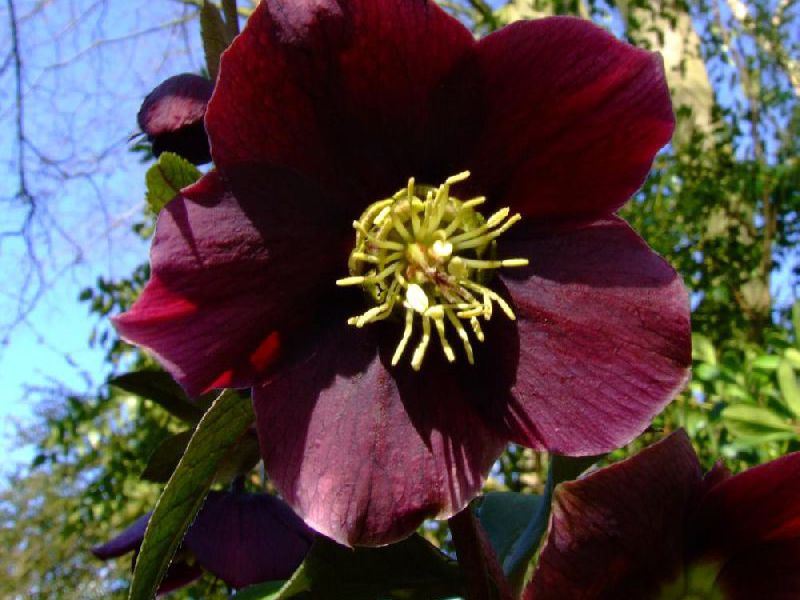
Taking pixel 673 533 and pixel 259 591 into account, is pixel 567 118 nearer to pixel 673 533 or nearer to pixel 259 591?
pixel 673 533

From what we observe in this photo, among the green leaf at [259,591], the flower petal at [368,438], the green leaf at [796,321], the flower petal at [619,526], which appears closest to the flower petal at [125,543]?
the green leaf at [259,591]

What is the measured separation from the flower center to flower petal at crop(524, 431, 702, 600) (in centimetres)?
11

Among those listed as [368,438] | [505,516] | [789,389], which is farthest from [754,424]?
[368,438]

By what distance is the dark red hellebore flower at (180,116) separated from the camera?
0.58 m

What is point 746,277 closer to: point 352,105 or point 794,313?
point 794,313

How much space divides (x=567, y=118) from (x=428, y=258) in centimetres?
11

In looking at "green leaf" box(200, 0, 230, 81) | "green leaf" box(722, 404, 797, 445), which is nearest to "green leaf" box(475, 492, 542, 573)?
"green leaf" box(200, 0, 230, 81)

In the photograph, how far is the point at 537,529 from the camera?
0.62 metres

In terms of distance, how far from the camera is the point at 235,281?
19.3 inches

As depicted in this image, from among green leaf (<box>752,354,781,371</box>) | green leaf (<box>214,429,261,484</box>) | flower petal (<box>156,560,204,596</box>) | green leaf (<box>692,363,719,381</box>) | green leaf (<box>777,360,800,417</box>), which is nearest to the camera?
green leaf (<box>214,429,261,484</box>)

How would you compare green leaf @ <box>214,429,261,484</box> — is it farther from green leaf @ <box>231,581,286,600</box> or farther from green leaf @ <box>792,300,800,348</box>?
green leaf @ <box>792,300,800,348</box>

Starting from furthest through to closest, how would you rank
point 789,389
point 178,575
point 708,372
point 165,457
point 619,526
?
point 708,372, point 789,389, point 178,575, point 165,457, point 619,526

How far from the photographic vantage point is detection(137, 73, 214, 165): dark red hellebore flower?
0.58 metres

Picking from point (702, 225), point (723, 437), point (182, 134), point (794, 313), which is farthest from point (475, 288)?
point (702, 225)
